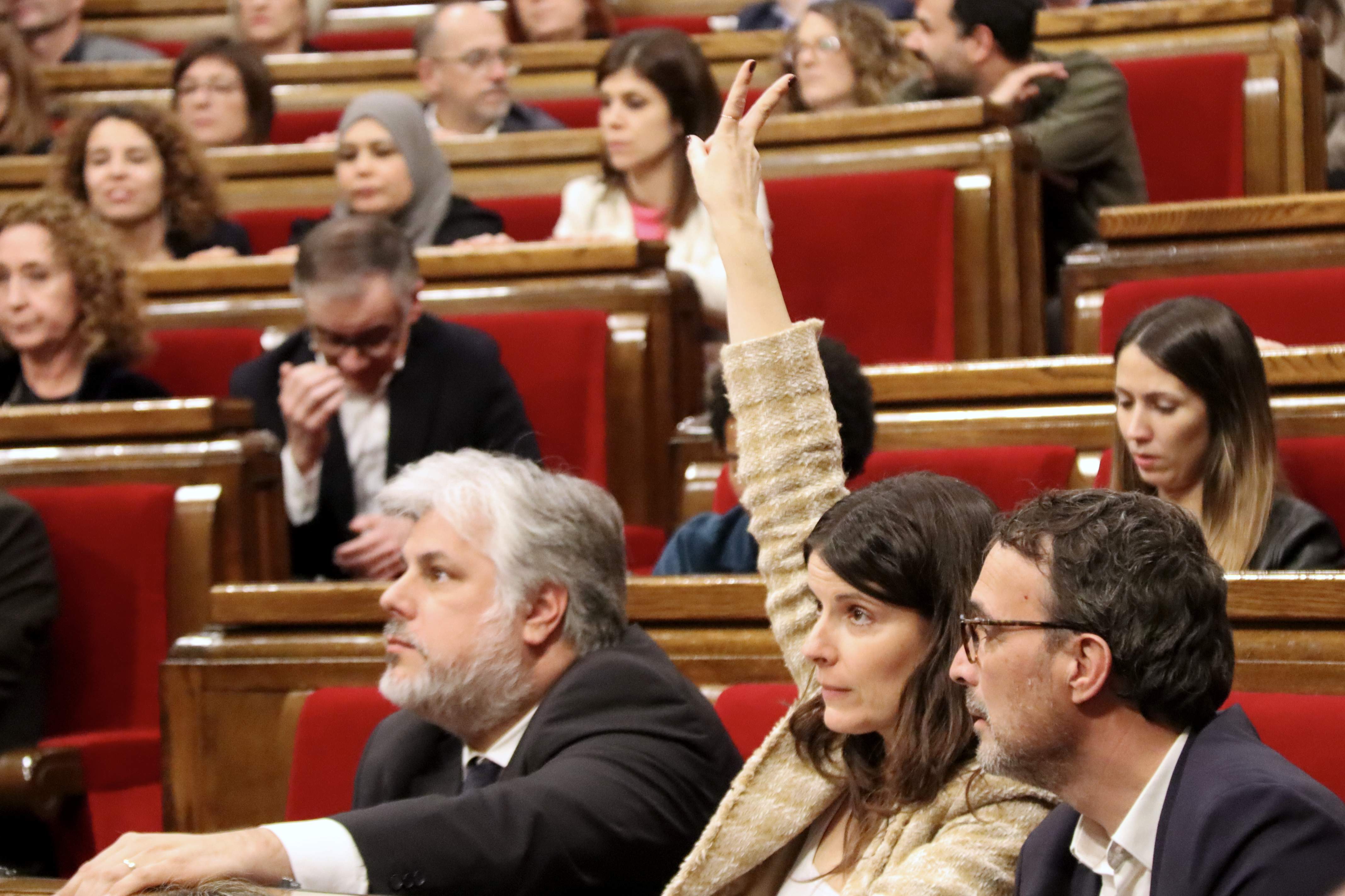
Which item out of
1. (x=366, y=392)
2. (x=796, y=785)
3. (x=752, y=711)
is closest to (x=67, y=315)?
(x=366, y=392)

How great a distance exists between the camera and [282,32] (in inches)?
75.8

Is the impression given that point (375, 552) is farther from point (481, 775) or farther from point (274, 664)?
point (481, 775)

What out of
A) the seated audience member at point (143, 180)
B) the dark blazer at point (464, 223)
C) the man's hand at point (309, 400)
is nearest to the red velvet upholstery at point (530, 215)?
the dark blazer at point (464, 223)

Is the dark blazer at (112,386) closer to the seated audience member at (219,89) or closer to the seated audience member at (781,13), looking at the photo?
the seated audience member at (219,89)

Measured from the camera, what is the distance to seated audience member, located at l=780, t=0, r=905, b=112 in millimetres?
1406

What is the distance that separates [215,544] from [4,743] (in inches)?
5.7

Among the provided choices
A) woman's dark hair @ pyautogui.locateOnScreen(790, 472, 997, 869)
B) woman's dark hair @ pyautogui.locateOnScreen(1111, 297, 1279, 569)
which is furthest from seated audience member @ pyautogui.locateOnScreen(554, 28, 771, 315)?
woman's dark hair @ pyautogui.locateOnScreen(790, 472, 997, 869)

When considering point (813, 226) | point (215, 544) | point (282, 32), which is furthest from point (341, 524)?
point (282, 32)

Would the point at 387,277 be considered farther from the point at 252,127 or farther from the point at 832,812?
the point at 252,127

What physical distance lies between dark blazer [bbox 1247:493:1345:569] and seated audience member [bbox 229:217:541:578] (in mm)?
425

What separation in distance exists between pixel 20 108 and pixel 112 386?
634 millimetres

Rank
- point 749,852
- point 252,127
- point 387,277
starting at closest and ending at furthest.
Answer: point 749,852
point 387,277
point 252,127

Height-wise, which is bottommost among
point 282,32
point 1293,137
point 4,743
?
point 4,743

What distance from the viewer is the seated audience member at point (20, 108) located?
1.65 metres
